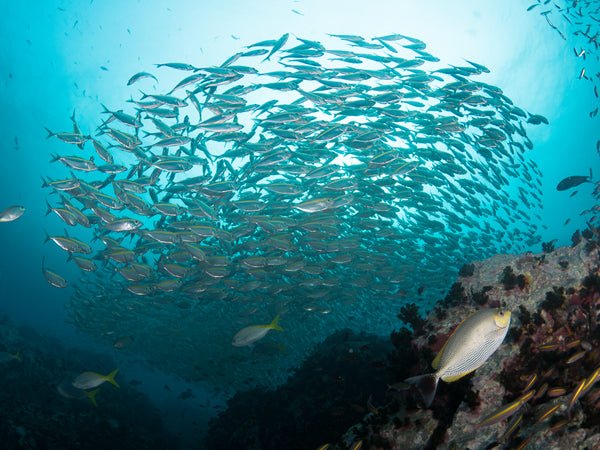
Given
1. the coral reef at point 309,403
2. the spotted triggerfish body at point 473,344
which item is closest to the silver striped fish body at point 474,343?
the spotted triggerfish body at point 473,344

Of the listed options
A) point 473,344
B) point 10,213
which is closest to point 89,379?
point 10,213

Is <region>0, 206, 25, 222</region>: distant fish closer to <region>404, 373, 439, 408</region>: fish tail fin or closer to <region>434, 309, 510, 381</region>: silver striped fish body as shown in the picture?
<region>404, 373, 439, 408</region>: fish tail fin

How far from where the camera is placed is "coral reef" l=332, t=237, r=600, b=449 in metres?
2.98

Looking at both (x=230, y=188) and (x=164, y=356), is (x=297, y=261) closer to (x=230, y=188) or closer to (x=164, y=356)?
(x=230, y=188)

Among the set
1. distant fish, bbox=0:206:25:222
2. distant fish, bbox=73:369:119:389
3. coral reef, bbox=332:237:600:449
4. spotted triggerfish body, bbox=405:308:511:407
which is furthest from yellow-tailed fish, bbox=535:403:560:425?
distant fish, bbox=0:206:25:222

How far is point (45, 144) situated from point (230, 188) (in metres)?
49.6

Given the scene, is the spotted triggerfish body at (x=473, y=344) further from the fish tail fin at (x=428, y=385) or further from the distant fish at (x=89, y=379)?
the distant fish at (x=89, y=379)

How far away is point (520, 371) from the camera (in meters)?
3.88

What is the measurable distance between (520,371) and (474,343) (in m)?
3.40

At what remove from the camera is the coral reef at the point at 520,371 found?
9.79ft

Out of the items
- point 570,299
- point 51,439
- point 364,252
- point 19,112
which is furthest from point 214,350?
point 19,112

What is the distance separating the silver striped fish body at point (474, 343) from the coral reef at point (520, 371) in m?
1.37

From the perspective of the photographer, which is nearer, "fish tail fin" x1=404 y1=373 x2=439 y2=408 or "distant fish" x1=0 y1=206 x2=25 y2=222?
"fish tail fin" x1=404 y1=373 x2=439 y2=408

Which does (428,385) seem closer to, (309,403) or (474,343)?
(474,343)
